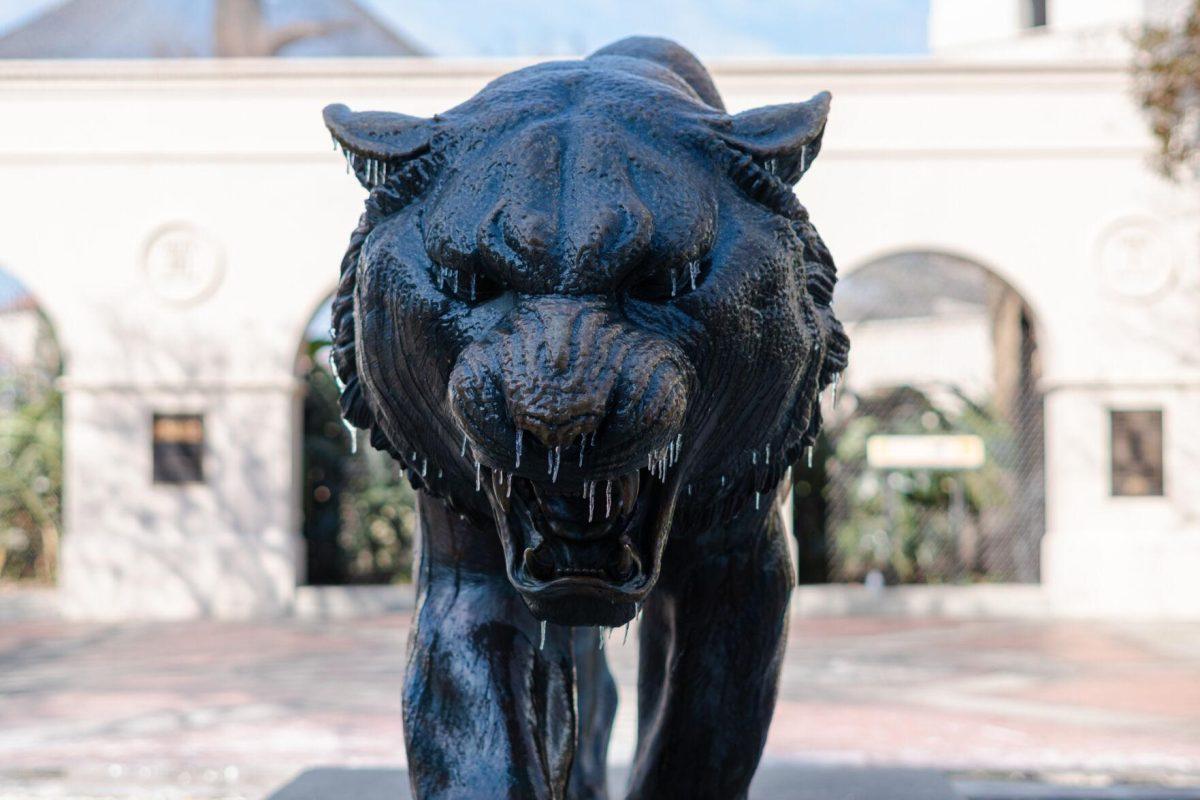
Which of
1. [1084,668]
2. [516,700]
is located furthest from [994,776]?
[1084,668]

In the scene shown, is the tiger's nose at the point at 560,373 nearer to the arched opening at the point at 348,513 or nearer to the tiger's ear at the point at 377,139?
the tiger's ear at the point at 377,139

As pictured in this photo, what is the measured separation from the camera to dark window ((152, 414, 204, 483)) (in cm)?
1216

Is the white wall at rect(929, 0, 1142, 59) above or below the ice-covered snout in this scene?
above

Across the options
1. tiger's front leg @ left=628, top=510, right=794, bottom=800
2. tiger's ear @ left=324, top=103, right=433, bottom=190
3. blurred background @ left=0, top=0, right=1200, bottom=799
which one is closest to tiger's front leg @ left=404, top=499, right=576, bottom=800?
tiger's front leg @ left=628, top=510, right=794, bottom=800

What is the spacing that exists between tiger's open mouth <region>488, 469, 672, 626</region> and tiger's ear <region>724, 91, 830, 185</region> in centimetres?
41

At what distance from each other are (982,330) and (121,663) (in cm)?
1506

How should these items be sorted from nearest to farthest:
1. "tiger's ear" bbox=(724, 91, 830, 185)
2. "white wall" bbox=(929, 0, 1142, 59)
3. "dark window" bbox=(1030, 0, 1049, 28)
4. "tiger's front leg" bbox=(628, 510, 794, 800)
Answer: "tiger's ear" bbox=(724, 91, 830, 185), "tiger's front leg" bbox=(628, 510, 794, 800), "white wall" bbox=(929, 0, 1142, 59), "dark window" bbox=(1030, 0, 1049, 28)

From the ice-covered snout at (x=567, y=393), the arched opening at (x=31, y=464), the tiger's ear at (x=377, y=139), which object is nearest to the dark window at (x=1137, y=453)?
the arched opening at (x=31, y=464)

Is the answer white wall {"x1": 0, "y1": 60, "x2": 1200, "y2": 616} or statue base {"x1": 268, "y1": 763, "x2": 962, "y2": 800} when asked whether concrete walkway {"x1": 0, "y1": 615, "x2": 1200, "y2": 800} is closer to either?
statue base {"x1": 268, "y1": 763, "x2": 962, "y2": 800}

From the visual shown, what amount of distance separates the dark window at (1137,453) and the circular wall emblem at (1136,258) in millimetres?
1166

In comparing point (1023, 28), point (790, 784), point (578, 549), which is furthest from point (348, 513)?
point (578, 549)

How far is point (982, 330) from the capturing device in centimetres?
2039

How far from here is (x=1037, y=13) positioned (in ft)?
58.8

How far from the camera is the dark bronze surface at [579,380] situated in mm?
1236
